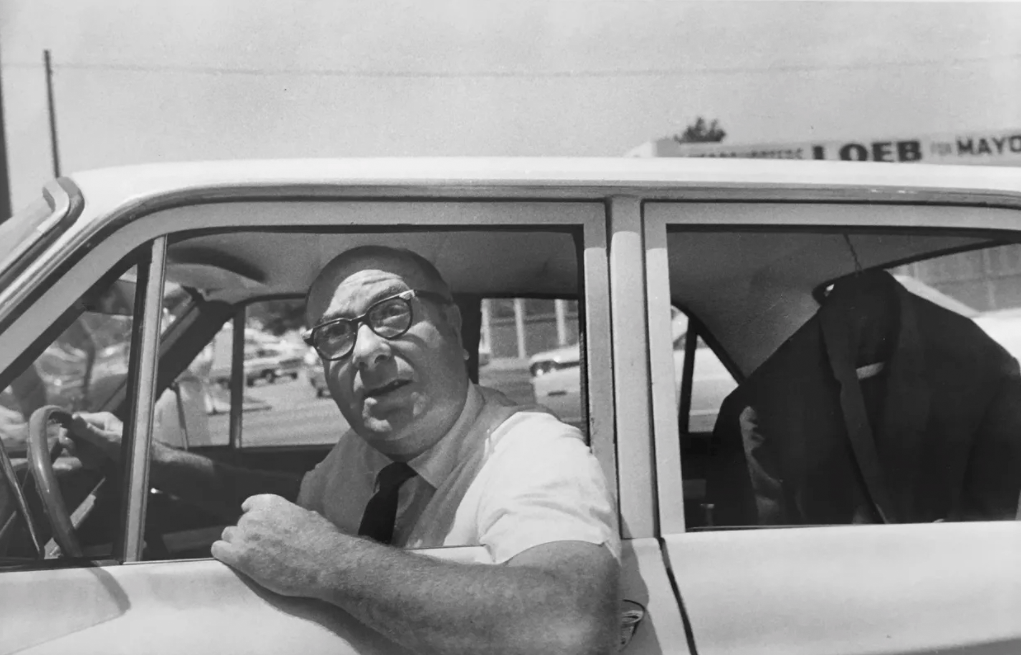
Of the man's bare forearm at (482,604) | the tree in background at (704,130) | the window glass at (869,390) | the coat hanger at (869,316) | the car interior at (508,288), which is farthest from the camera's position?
the tree in background at (704,130)

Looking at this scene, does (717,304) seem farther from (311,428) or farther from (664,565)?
(311,428)

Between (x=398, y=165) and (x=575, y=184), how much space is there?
0.31m

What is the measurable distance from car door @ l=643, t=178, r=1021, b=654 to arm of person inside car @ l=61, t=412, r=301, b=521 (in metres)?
0.77

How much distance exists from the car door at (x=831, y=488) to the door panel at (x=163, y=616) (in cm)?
57

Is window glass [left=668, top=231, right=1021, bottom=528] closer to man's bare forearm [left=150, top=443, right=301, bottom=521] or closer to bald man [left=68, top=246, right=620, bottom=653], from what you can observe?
bald man [left=68, top=246, right=620, bottom=653]

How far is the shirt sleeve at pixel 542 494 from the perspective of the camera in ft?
4.29

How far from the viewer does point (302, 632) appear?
4.20 ft

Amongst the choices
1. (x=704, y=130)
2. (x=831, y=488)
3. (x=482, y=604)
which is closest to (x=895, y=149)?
(x=704, y=130)

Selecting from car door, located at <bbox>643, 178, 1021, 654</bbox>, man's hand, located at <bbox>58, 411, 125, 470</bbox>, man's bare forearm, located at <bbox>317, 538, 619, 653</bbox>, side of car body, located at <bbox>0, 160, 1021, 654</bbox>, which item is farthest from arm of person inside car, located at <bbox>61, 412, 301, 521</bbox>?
car door, located at <bbox>643, 178, 1021, 654</bbox>

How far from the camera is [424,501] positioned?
58.5 inches

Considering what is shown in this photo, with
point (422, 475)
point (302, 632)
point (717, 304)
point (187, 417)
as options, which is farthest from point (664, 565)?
point (187, 417)

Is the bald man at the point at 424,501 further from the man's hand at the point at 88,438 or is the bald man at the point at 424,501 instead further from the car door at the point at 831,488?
the car door at the point at 831,488

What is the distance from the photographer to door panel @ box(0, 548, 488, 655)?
1245 millimetres

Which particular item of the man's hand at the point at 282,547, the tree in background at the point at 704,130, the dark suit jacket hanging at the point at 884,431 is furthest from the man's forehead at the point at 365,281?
the tree in background at the point at 704,130
